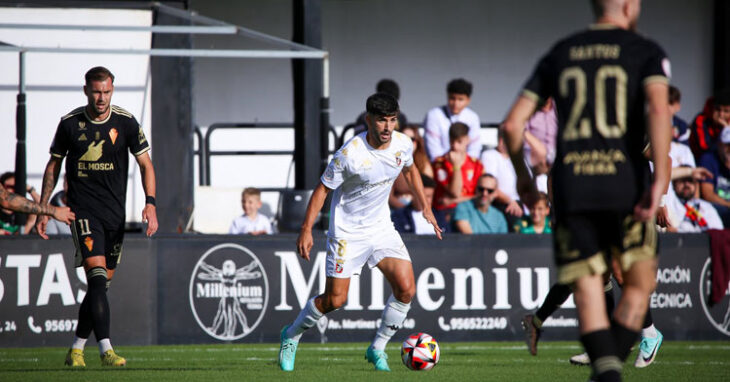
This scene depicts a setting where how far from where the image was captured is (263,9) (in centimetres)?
1697

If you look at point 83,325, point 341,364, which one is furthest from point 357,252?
point 83,325

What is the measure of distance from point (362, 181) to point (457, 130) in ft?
12.9

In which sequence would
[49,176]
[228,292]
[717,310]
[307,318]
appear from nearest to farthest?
[307,318]
[49,176]
[228,292]
[717,310]

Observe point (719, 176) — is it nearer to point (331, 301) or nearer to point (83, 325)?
point (331, 301)

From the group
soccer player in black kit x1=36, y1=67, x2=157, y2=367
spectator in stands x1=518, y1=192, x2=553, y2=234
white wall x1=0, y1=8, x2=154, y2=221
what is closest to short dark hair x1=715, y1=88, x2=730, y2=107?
spectator in stands x1=518, y1=192, x2=553, y2=234

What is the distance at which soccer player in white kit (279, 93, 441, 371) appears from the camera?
27.8 feet

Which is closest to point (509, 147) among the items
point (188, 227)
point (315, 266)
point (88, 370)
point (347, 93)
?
point (88, 370)

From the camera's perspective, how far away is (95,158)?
907 centimetres

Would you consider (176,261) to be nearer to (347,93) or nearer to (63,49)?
(63,49)

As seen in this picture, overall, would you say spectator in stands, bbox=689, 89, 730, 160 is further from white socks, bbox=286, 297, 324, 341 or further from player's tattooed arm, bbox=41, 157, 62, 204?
player's tattooed arm, bbox=41, 157, 62, 204

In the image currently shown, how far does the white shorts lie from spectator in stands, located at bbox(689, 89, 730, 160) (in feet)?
19.3

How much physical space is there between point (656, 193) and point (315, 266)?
279 inches

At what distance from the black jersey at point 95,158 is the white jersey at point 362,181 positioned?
72.1 inches

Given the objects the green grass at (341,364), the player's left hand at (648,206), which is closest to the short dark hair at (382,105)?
the green grass at (341,364)
